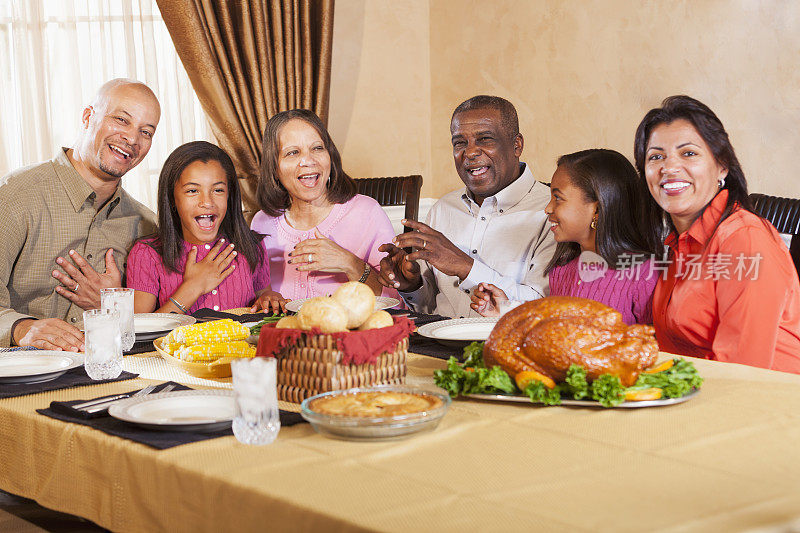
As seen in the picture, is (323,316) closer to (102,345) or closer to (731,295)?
(102,345)

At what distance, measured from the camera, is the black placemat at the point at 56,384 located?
161 centimetres

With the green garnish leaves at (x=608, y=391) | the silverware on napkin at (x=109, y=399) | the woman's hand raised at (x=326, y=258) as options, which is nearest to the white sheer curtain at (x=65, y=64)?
the woman's hand raised at (x=326, y=258)

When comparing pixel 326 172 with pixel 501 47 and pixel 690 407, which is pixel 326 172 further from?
pixel 690 407

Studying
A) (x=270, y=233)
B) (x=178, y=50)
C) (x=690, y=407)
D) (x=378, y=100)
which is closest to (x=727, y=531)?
(x=690, y=407)

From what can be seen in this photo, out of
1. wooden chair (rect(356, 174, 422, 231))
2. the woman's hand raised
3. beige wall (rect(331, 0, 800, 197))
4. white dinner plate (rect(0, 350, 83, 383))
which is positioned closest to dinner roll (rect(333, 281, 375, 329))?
white dinner plate (rect(0, 350, 83, 383))

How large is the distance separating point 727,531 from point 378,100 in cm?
423

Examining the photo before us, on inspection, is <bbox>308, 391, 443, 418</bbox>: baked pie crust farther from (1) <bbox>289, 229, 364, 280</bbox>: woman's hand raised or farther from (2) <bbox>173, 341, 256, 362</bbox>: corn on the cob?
(1) <bbox>289, 229, 364, 280</bbox>: woman's hand raised

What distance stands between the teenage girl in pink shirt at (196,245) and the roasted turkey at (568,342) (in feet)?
5.06

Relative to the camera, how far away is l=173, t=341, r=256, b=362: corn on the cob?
1.77 metres

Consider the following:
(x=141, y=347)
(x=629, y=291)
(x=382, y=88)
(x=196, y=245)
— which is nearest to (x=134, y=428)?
(x=141, y=347)

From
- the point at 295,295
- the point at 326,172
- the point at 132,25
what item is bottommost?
the point at 295,295

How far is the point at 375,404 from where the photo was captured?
4.30ft

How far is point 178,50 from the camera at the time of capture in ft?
13.9

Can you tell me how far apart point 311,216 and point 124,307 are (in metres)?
1.58
